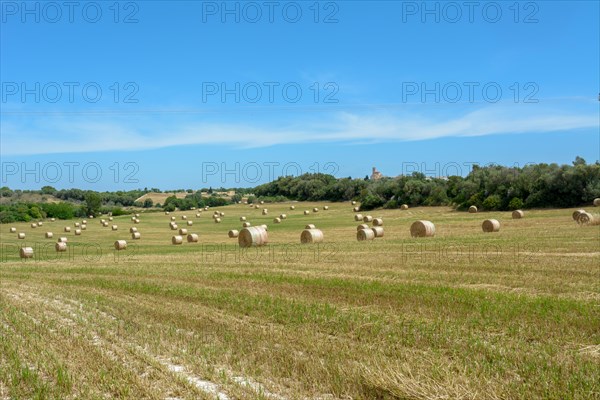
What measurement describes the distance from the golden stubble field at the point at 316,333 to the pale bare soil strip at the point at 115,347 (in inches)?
1.3

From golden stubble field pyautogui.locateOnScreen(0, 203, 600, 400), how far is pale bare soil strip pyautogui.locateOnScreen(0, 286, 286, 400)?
0.03 metres

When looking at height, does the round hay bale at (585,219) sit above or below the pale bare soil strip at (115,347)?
above

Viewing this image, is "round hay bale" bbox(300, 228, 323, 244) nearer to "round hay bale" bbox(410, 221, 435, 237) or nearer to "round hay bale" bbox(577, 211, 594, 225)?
"round hay bale" bbox(410, 221, 435, 237)

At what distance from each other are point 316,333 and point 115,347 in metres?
3.00

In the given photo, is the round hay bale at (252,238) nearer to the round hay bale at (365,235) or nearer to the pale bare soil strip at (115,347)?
the round hay bale at (365,235)

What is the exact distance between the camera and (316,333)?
9.15 metres

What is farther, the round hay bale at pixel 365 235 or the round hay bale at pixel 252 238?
the round hay bale at pixel 365 235

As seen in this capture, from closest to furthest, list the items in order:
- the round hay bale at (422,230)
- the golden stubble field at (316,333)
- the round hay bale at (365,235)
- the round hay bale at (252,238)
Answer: the golden stubble field at (316,333) → the round hay bale at (252,238) → the round hay bale at (422,230) → the round hay bale at (365,235)

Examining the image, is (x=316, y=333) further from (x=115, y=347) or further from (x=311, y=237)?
(x=311, y=237)

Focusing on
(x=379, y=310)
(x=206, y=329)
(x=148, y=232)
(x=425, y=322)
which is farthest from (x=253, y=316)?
(x=148, y=232)

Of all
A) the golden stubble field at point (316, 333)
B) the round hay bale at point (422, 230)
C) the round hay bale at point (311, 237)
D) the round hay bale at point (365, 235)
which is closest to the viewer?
the golden stubble field at point (316, 333)

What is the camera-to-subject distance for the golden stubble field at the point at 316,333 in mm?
6633

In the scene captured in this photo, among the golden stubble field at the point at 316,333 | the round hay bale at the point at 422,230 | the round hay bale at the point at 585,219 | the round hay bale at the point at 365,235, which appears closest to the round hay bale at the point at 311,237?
the round hay bale at the point at 365,235

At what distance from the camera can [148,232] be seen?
187 feet
